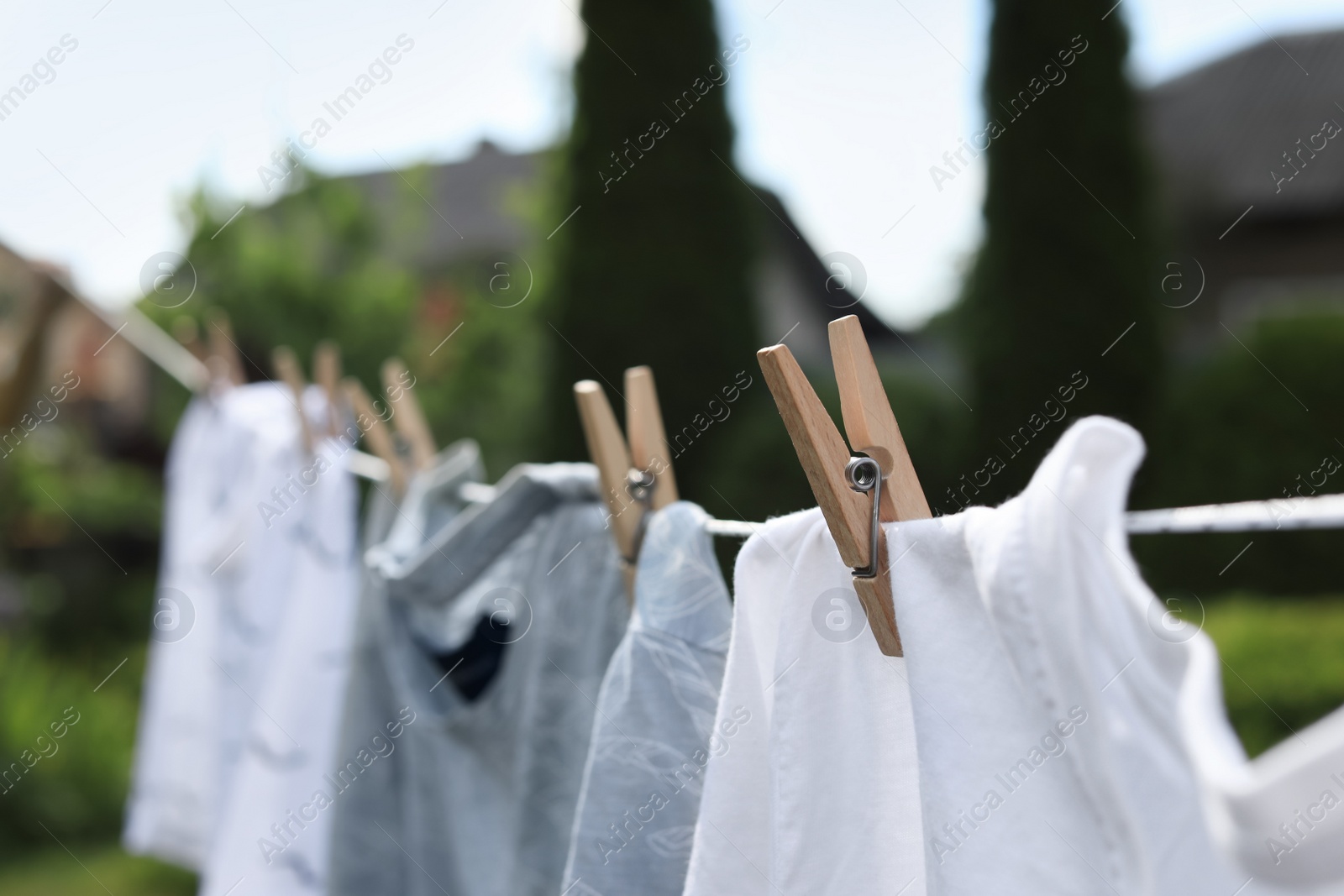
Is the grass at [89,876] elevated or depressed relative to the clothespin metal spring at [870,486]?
elevated

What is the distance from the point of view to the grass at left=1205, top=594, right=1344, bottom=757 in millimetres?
2740

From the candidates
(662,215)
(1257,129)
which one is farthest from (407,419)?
(1257,129)

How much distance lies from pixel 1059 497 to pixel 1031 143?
3228 millimetres

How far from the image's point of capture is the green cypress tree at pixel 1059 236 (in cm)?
333

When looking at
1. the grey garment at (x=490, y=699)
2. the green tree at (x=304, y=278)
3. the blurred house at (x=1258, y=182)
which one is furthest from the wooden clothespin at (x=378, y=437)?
the blurred house at (x=1258, y=182)

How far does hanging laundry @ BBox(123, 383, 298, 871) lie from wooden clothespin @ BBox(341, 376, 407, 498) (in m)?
0.23

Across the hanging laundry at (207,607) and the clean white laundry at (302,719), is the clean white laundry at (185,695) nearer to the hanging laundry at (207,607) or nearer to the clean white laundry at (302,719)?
the hanging laundry at (207,607)

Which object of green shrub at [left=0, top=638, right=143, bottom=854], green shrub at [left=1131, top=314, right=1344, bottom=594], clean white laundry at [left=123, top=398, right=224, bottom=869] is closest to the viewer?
clean white laundry at [left=123, top=398, right=224, bottom=869]

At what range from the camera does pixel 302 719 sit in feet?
4.37

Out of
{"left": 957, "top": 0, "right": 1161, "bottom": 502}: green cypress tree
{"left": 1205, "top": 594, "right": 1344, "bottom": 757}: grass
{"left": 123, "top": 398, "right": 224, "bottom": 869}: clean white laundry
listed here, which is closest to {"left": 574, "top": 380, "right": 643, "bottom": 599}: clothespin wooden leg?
{"left": 123, "top": 398, "right": 224, "bottom": 869}: clean white laundry

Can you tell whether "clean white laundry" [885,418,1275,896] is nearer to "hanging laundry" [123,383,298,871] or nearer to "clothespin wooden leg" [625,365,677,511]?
"clothespin wooden leg" [625,365,677,511]

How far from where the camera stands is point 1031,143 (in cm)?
338

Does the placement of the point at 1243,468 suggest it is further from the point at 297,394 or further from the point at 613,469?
the point at 613,469

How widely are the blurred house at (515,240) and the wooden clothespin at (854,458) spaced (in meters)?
1.48
